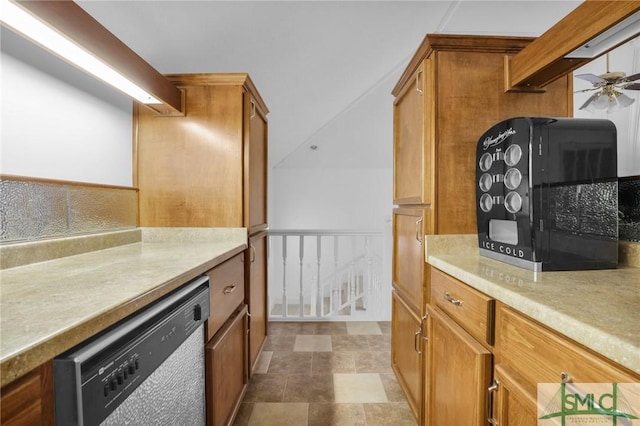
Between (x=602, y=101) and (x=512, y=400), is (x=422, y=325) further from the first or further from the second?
(x=602, y=101)

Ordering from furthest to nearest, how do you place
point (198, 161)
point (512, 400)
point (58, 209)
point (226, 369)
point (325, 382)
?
point (325, 382)
point (198, 161)
point (226, 369)
point (58, 209)
point (512, 400)

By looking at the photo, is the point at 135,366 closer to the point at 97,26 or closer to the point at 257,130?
the point at 97,26

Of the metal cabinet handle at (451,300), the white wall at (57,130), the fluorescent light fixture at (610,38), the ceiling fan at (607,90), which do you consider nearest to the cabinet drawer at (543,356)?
the metal cabinet handle at (451,300)

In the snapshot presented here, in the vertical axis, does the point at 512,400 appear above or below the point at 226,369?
above

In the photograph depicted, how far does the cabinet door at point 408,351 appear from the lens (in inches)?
57.6

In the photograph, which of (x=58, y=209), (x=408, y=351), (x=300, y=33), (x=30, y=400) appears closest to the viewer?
(x=30, y=400)

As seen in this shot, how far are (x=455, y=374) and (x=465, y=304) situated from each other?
0.26 meters

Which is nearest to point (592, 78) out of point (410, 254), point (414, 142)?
point (414, 142)

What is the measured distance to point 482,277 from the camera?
96 cm

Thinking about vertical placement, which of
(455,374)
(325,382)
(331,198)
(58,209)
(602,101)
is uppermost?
(602,101)

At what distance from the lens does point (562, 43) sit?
41.5 inches

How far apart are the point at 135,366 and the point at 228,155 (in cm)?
129

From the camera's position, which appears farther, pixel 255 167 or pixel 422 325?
pixel 255 167

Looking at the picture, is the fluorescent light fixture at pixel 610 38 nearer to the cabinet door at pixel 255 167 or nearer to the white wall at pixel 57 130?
the cabinet door at pixel 255 167
